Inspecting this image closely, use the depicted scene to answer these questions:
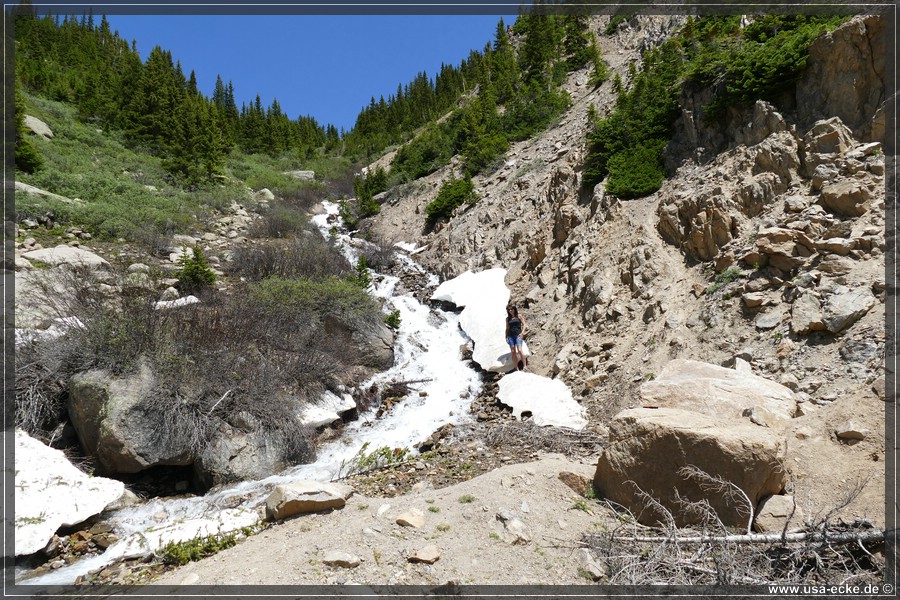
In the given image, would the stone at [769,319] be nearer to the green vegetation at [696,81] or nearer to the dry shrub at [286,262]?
the green vegetation at [696,81]

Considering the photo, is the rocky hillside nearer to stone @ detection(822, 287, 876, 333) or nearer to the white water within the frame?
stone @ detection(822, 287, 876, 333)

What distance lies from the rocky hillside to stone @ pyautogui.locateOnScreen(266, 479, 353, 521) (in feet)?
13.5

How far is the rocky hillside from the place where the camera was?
5.45m

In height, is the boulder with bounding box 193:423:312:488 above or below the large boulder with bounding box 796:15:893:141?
below

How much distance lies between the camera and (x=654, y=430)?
4324mm

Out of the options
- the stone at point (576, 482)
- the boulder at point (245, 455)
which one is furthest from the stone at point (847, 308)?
the boulder at point (245, 455)

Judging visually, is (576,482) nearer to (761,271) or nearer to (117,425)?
(761,271)

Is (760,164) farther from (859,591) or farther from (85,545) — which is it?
(85,545)

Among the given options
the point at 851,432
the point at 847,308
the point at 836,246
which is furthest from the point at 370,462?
the point at 836,246

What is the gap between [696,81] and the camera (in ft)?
34.2

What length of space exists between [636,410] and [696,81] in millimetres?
9662

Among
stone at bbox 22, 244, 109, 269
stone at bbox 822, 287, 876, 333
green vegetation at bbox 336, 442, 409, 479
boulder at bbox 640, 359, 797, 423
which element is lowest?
green vegetation at bbox 336, 442, 409, 479

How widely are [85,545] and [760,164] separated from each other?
12.2 meters

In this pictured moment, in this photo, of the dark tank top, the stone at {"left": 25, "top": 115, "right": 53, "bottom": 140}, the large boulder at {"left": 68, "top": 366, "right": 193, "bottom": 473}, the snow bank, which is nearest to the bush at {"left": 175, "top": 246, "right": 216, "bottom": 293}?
the large boulder at {"left": 68, "top": 366, "right": 193, "bottom": 473}
